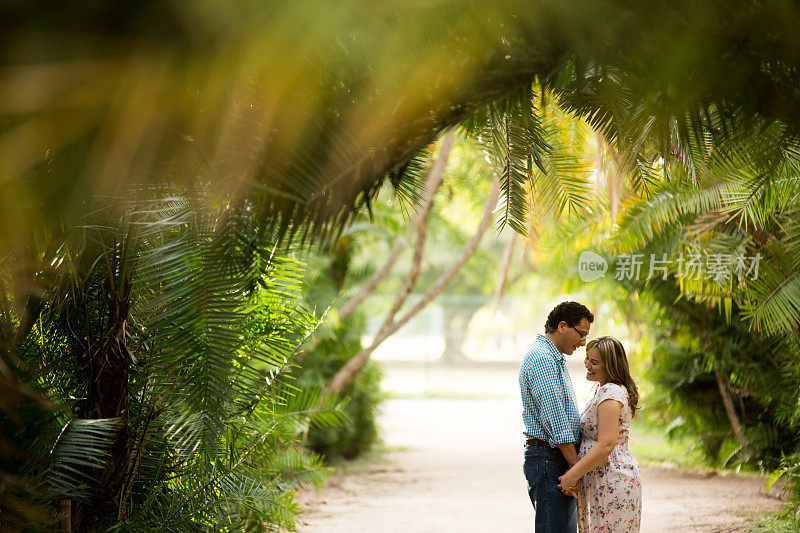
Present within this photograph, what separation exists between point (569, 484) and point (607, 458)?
24cm

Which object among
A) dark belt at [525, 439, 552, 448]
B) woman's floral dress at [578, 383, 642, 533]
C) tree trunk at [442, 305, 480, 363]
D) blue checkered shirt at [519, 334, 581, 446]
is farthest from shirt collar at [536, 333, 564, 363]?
tree trunk at [442, 305, 480, 363]

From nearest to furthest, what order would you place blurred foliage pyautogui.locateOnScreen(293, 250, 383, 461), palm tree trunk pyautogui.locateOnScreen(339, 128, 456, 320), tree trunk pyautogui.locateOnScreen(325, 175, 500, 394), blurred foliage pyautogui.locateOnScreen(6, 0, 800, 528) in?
blurred foliage pyautogui.locateOnScreen(6, 0, 800, 528) → palm tree trunk pyautogui.locateOnScreen(339, 128, 456, 320) → tree trunk pyautogui.locateOnScreen(325, 175, 500, 394) → blurred foliage pyautogui.locateOnScreen(293, 250, 383, 461)

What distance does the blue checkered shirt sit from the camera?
4.04 m

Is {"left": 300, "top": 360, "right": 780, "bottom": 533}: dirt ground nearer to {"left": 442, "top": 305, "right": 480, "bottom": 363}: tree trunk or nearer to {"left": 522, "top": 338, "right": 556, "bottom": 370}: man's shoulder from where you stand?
{"left": 522, "top": 338, "right": 556, "bottom": 370}: man's shoulder

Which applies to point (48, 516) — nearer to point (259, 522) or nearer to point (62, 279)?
point (62, 279)

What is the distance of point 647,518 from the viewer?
302 inches

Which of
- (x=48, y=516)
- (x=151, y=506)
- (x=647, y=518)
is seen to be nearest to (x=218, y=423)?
(x=48, y=516)

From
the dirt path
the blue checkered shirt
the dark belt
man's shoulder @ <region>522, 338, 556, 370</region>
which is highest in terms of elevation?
man's shoulder @ <region>522, 338, 556, 370</region>

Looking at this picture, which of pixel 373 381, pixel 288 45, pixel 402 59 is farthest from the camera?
pixel 373 381

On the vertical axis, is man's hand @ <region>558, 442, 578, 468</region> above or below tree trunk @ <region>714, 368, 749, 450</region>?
below

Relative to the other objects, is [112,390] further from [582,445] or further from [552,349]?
[582,445]

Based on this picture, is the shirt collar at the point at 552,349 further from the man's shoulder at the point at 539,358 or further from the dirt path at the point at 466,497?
the dirt path at the point at 466,497

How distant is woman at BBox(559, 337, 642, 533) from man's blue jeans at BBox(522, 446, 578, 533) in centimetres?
7

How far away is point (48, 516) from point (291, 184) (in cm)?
247
